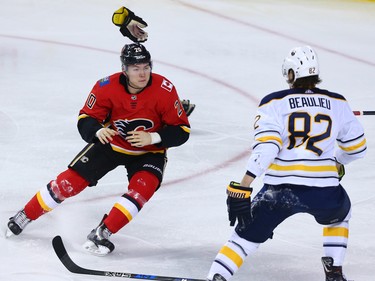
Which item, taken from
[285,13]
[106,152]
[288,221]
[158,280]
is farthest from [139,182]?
[285,13]

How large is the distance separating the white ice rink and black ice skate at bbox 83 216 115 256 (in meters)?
0.05

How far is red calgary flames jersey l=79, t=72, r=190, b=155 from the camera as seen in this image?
4535mm

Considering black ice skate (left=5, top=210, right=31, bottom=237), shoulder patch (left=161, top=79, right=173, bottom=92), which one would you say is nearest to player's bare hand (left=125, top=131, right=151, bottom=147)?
shoulder patch (left=161, top=79, right=173, bottom=92)

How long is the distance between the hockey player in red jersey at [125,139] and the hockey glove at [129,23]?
0.86 metres

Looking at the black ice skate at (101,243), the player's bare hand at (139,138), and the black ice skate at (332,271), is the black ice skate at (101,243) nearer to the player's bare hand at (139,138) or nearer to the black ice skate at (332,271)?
the player's bare hand at (139,138)

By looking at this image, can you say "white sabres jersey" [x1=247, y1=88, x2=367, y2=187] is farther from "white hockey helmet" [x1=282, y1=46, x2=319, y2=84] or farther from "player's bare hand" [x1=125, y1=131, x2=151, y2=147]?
"player's bare hand" [x1=125, y1=131, x2=151, y2=147]

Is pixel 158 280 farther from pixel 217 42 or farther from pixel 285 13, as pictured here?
pixel 285 13

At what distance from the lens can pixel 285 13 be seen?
9.71 meters

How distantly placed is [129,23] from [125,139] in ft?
3.45

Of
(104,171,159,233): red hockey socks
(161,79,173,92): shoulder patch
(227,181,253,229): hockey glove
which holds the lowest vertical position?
(227,181,253,229): hockey glove

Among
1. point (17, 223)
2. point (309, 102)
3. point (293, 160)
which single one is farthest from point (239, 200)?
point (17, 223)

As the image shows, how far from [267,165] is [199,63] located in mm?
4469

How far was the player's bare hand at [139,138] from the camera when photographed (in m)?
4.39

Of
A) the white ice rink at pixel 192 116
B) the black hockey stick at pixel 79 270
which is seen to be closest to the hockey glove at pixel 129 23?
the white ice rink at pixel 192 116
